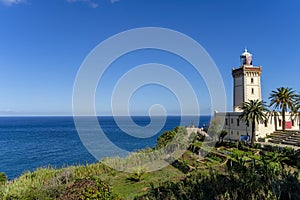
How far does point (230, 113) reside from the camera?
35.7 meters

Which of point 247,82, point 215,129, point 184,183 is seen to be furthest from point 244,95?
point 184,183

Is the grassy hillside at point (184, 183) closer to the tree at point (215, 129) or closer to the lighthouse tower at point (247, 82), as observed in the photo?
the tree at point (215, 129)

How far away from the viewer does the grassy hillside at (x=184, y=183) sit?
4000 mm

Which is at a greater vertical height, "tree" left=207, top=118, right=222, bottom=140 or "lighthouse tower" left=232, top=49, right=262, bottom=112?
"lighthouse tower" left=232, top=49, right=262, bottom=112

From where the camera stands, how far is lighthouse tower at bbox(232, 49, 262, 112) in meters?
35.4

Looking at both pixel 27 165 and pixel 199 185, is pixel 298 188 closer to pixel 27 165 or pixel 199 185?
pixel 199 185

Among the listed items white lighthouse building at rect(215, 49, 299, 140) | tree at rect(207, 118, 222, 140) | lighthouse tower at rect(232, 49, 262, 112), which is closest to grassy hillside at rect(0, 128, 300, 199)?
white lighthouse building at rect(215, 49, 299, 140)

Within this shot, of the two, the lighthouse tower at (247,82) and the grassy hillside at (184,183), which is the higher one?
the lighthouse tower at (247,82)


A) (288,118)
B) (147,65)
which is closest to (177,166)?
(147,65)

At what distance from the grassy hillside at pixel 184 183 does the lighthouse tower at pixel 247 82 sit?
11915 millimetres

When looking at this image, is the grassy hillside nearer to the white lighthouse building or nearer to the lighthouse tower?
the white lighthouse building

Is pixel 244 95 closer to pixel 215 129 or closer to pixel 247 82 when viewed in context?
pixel 247 82

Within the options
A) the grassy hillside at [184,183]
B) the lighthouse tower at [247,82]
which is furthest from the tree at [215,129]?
the grassy hillside at [184,183]

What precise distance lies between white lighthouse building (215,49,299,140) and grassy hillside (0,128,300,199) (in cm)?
838
